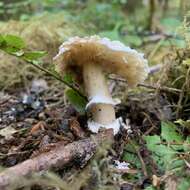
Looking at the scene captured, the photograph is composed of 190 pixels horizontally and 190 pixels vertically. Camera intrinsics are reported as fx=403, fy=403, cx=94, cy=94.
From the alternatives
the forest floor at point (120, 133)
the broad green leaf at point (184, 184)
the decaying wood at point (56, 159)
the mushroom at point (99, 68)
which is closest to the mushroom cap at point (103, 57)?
the mushroom at point (99, 68)

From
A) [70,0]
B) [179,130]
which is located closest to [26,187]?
[179,130]

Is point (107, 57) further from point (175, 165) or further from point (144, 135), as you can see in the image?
point (175, 165)

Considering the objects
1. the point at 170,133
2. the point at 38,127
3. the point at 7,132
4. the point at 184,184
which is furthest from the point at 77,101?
the point at 184,184

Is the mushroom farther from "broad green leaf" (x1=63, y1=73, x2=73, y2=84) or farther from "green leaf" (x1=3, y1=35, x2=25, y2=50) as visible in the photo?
"green leaf" (x1=3, y1=35, x2=25, y2=50)

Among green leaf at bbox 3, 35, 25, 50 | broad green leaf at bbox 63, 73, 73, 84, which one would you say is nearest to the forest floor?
broad green leaf at bbox 63, 73, 73, 84

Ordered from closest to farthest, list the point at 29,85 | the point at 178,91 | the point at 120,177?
the point at 120,177
the point at 178,91
the point at 29,85

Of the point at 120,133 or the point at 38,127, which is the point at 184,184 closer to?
the point at 120,133
